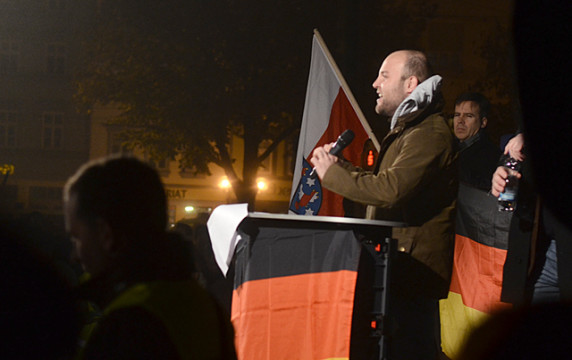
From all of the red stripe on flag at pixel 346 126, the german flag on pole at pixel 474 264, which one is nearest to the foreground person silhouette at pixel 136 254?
the german flag on pole at pixel 474 264

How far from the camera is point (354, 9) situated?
8.77 meters

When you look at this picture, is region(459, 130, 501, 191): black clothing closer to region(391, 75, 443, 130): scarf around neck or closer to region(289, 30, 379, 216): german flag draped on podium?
region(289, 30, 379, 216): german flag draped on podium

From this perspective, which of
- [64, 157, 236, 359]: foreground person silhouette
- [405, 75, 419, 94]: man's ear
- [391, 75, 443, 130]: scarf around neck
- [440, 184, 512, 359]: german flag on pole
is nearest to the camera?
[64, 157, 236, 359]: foreground person silhouette

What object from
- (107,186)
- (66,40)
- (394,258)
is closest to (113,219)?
(107,186)

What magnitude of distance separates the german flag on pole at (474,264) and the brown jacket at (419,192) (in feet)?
5.77

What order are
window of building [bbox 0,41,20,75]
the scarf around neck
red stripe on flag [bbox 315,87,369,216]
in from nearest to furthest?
1. the scarf around neck
2. red stripe on flag [bbox 315,87,369,216]
3. window of building [bbox 0,41,20,75]

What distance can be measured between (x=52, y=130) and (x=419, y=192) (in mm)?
44903

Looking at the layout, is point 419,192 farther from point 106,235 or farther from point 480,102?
point 480,102

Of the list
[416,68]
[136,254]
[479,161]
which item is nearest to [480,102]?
[479,161]

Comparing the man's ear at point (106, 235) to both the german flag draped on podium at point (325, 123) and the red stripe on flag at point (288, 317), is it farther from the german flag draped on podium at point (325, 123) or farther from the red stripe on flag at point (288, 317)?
the german flag draped on podium at point (325, 123)

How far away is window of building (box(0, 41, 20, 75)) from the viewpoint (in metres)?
46.8

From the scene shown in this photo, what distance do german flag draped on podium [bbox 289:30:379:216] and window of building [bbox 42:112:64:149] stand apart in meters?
41.4

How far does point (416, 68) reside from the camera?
12.9 feet

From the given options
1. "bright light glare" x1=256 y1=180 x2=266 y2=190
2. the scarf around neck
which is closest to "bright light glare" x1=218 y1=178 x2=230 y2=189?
"bright light glare" x1=256 y1=180 x2=266 y2=190
